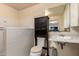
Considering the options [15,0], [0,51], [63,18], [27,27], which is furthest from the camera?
[27,27]

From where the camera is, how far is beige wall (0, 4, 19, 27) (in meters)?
3.12

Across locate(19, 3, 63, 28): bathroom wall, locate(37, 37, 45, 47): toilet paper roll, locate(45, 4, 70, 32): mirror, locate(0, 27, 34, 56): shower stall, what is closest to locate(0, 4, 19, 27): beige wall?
locate(19, 3, 63, 28): bathroom wall

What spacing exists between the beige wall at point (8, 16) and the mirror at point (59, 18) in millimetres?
1004

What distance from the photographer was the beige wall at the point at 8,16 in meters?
3.12

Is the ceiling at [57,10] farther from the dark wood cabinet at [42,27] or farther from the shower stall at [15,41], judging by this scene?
the shower stall at [15,41]

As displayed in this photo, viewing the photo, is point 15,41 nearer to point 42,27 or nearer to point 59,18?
point 42,27

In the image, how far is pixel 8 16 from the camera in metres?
3.22

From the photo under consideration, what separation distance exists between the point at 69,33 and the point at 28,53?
4.18 ft

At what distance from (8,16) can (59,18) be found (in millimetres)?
1429

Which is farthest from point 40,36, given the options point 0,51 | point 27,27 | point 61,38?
point 0,51

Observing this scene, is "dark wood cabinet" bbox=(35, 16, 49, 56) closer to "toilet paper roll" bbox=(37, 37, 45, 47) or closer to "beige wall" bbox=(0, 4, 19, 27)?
"toilet paper roll" bbox=(37, 37, 45, 47)

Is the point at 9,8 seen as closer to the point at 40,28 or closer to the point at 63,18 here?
the point at 40,28

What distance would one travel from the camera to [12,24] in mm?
3318

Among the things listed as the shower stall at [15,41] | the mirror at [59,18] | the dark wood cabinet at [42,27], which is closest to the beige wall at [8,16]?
the shower stall at [15,41]
